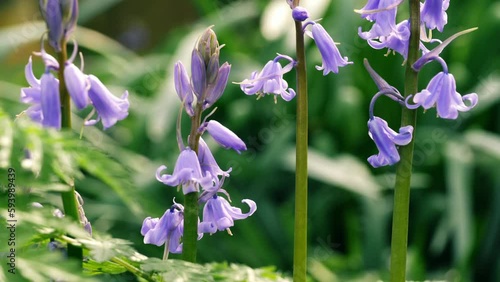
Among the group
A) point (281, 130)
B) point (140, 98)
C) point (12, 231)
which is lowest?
point (12, 231)

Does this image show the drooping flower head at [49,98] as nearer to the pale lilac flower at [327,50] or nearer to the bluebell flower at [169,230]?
the bluebell flower at [169,230]

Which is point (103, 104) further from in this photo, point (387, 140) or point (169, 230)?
point (387, 140)

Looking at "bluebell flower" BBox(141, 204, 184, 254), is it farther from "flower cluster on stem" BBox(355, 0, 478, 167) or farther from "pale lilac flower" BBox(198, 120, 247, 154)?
"flower cluster on stem" BBox(355, 0, 478, 167)

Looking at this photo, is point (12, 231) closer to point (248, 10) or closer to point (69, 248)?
point (69, 248)

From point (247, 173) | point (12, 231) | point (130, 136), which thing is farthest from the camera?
point (130, 136)

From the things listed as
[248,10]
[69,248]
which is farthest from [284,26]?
[69,248]

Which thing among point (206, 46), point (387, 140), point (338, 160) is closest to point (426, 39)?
point (387, 140)
